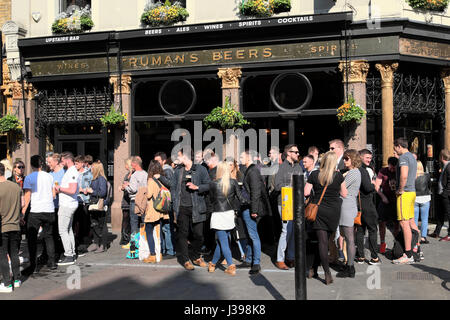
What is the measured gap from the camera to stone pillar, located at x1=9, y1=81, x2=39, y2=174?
14.2 m

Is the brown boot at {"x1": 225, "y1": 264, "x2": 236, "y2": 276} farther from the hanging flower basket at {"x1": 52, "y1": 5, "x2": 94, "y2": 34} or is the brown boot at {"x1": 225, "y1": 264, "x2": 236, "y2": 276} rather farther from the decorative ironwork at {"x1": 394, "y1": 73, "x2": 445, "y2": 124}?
the hanging flower basket at {"x1": 52, "y1": 5, "x2": 94, "y2": 34}

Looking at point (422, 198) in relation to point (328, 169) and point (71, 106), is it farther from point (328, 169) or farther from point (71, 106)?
point (71, 106)

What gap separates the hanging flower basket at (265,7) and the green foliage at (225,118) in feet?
7.82

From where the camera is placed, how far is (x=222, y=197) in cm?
739

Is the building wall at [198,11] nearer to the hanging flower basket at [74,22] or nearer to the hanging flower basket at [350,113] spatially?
the hanging flower basket at [74,22]

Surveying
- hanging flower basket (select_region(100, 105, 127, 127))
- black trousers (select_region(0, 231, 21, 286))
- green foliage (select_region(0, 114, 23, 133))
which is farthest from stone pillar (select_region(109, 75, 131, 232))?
black trousers (select_region(0, 231, 21, 286))

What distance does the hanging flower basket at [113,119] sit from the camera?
12.9 m

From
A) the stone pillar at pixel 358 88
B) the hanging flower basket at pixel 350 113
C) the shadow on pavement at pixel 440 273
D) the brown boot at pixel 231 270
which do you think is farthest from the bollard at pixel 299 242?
the stone pillar at pixel 358 88

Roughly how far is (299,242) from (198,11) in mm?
9475

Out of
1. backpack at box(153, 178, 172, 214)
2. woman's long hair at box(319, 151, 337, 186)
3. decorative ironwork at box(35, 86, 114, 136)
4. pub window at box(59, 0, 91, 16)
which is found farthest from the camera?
pub window at box(59, 0, 91, 16)

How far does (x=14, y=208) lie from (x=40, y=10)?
9.57m

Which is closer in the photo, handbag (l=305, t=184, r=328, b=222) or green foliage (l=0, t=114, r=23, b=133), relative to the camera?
handbag (l=305, t=184, r=328, b=222)

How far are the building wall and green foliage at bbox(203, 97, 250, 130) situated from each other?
2.53m
